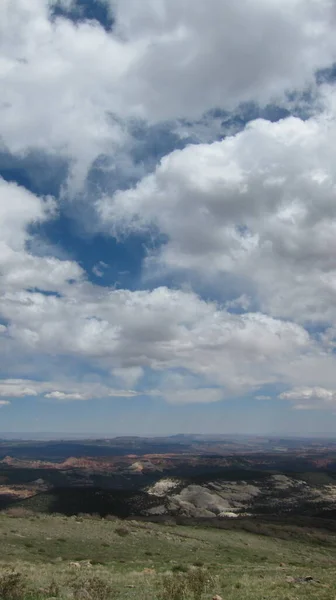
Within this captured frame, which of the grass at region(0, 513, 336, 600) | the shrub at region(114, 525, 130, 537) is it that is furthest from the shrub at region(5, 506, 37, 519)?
the grass at region(0, 513, 336, 600)

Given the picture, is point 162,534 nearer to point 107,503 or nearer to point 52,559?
point 52,559

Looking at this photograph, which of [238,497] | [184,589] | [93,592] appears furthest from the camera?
[238,497]

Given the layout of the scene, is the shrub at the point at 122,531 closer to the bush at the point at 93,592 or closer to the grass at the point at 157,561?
the grass at the point at 157,561

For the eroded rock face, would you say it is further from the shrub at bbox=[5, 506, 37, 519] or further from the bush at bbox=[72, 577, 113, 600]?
the bush at bbox=[72, 577, 113, 600]

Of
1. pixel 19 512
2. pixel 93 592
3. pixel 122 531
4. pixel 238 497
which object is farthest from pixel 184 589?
pixel 238 497

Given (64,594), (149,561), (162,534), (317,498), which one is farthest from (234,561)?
(317,498)

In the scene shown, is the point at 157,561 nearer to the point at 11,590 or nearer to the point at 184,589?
the point at 184,589

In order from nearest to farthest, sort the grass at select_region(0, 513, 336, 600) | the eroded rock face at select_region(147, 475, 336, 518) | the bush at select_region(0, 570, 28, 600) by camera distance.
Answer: the bush at select_region(0, 570, 28, 600), the grass at select_region(0, 513, 336, 600), the eroded rock face at select_region(147, 475, 336, 518)

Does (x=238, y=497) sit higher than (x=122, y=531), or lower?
lower
